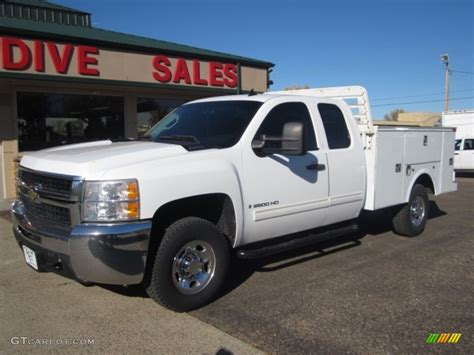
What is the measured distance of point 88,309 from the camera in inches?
176

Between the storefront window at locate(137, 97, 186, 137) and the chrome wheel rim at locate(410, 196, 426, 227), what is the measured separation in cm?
766

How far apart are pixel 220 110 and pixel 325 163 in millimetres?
1369

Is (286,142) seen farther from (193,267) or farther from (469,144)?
(469,144)

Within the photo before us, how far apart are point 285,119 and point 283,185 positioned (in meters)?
0.80

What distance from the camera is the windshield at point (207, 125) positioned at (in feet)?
16.2

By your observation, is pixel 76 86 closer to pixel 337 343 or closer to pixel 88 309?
pixel 88 309

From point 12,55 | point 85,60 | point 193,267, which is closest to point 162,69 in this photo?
point 85,60

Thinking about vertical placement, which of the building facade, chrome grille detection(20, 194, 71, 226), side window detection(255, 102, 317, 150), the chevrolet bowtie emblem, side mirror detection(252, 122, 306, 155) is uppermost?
the building facade

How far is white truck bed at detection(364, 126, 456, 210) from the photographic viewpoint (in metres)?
6.41

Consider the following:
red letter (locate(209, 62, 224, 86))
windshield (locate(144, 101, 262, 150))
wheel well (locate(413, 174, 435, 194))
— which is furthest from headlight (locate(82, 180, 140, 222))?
red letter (locate(209, 62, 224, 86))

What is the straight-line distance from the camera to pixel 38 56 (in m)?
10.1

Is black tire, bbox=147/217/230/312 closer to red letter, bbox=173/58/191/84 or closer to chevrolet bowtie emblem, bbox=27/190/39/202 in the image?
chevrolet bowtie emblem, bbox=27/190/39/202

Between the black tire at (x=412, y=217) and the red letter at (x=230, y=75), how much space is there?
733 cm

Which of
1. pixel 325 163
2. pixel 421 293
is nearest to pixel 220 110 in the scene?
pixel 325 163
